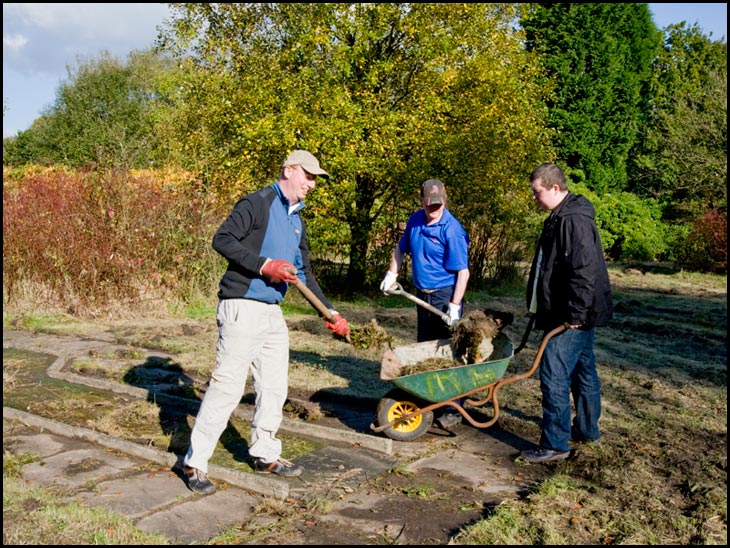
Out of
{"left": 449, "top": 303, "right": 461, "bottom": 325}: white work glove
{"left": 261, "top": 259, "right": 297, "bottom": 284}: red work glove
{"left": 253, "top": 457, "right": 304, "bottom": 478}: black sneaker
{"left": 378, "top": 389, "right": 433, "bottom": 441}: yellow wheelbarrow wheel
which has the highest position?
{"left": 261, "top": 259, "right": 297, "bottom": 284}: red work glove

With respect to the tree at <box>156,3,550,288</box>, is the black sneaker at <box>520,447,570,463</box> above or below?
below

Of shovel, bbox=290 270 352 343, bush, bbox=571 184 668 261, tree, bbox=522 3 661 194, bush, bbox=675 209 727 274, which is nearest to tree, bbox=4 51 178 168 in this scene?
tree, bbox=522 3 661 194

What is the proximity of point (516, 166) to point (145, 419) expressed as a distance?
9943mm

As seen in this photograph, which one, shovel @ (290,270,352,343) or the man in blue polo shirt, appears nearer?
shovel @ (290,270,352,343)

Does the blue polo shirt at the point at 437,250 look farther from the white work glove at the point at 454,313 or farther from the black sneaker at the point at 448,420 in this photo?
the black sneaker at the point at 448,420

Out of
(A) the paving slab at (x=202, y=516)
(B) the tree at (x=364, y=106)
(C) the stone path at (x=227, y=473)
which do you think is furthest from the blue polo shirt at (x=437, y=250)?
(B) the tree at (x=364, y=106)

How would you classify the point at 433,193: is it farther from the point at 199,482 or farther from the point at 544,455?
the point at 199,482

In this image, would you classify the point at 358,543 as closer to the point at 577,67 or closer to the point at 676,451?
the point at 676,451

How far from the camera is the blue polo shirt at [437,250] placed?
19.2 feet

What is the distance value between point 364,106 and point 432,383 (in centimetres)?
869

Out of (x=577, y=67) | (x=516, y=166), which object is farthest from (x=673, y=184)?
(x=516, y=166)

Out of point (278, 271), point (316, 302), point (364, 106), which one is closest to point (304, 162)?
point (278, 271)

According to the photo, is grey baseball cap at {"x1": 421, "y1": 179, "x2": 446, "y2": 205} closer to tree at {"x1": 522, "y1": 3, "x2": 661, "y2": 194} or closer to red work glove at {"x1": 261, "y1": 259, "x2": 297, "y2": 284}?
red work glove at {"x1": 261, "y1": 259, "x2": 297, "y2": 284}

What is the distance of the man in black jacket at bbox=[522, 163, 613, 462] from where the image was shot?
494 centimetres
